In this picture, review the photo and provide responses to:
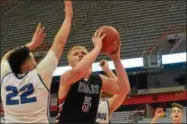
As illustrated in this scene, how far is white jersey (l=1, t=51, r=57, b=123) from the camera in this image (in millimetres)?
2643

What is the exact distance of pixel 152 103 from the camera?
512 inches

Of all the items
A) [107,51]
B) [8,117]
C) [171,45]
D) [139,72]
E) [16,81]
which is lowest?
[8,117]

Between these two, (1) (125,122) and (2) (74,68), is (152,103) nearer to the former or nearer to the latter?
(1) (125,122)

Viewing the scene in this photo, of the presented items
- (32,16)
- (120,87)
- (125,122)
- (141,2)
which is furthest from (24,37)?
(120,87)

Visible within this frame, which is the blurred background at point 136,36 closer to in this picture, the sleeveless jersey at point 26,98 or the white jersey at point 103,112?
the white jersey at point 103,112

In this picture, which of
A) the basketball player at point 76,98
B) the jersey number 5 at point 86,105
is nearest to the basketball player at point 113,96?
the basketball player at point 76,98

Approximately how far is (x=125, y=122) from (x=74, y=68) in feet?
32.2

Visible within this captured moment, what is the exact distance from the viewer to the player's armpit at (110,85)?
382cm

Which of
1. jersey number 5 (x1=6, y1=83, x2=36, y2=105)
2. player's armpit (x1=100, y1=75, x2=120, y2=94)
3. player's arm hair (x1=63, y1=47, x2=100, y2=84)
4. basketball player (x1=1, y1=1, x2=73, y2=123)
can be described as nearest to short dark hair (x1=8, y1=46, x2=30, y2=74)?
basketball player (x1=1, y1=1, x2=73, y2=123)

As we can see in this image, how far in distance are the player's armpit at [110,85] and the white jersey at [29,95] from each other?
116cm

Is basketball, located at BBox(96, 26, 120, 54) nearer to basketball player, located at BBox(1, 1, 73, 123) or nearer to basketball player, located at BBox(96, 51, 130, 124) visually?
basketball player, located at BBox(96, 51, 130, 124)

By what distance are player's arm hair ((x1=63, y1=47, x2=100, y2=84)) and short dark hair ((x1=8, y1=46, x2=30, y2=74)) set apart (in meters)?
0.55

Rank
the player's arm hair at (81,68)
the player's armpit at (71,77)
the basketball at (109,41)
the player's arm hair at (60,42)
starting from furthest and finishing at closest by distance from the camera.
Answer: the basketball at (109,41)
the player's armpit at (71,77)
the player's arm hair at (81,68)
the player's arm hair at (60,42)

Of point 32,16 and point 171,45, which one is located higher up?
point 32,16
